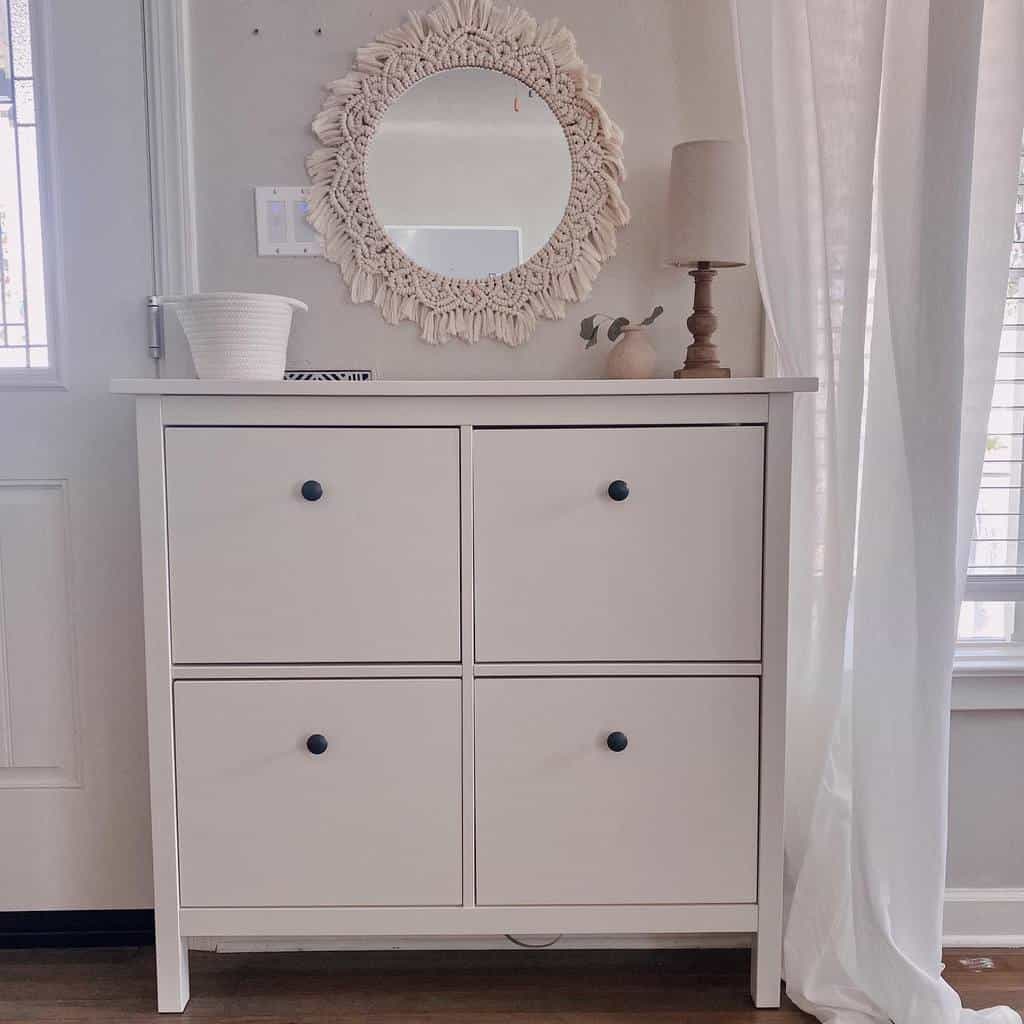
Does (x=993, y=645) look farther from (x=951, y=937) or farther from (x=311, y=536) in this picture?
(x=311, y=536)

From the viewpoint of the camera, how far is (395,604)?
47.5 inches

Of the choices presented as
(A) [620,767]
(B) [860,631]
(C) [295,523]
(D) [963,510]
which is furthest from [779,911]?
(C) [295,523]

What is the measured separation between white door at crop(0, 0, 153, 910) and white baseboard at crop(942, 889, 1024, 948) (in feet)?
4.98

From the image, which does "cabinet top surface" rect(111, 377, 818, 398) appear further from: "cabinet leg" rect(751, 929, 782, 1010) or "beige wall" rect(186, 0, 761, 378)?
"cabinet leg" rect(751, 929, 782, 1010)

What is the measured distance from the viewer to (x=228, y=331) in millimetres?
1287

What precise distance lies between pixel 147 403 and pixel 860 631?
112cm

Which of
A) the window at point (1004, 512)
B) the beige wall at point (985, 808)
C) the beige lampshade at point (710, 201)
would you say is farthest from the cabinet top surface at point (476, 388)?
the beige wall at point (985, 808)

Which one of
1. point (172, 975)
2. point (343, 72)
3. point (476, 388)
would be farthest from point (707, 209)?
point (172, 975)

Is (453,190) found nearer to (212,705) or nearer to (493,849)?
(212,705)

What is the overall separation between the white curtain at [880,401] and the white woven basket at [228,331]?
84 centimetres

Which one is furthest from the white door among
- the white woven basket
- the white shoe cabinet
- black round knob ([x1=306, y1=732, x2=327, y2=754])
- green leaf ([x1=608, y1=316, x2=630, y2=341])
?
green leaf ([x1=608, y1=316, x2=630, y2=341])

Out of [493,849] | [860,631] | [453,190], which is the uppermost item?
[453,190]

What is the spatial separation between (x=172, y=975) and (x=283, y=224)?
1.29 metres

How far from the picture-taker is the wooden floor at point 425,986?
132cm
